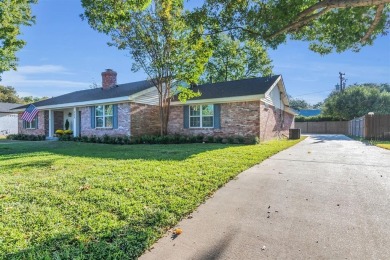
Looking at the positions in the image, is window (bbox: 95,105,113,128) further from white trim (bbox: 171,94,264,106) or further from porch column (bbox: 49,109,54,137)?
porch column (bbox: 49,109,54,137)

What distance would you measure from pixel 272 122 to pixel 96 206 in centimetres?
1488

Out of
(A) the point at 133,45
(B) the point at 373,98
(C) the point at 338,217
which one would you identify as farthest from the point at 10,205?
(B) the point at 373,98

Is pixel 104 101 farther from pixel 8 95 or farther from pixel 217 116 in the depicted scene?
pixel 8 95

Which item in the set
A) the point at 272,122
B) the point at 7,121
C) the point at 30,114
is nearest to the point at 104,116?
the point at 30,114

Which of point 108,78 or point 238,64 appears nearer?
point 108,78

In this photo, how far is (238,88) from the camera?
50.4ft

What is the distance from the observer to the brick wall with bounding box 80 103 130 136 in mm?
14992

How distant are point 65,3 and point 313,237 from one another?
12714 mm

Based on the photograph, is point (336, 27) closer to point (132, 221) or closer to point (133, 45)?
point (132, 221)

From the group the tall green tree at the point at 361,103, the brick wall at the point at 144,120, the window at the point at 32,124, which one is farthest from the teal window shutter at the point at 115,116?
the tall green tree at the point at 361,103

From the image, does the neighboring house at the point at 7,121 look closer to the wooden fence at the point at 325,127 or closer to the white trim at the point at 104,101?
the white trim at the point at 104,101

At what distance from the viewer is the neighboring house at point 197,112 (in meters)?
14.0

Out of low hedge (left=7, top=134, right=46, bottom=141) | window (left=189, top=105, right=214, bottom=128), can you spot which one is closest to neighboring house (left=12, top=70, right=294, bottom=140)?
window (left=189, top=105, right=214, bottom=128)

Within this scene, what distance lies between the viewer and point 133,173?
18.5ft
